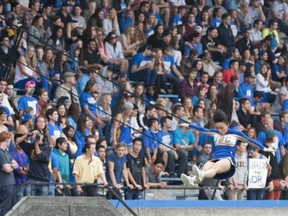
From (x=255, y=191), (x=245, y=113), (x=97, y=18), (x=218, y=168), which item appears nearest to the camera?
(x=218, y=168)

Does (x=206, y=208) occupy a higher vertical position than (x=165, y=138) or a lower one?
lower

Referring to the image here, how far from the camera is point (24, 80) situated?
88.7 feet

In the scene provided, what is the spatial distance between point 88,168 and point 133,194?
59.9 inches

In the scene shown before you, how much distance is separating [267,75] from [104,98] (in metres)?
6.24

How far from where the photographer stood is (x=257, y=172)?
1073 inches

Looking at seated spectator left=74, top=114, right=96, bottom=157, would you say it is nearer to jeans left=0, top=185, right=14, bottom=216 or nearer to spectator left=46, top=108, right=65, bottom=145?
spectator left=46, top=108, right=65, bottom=145

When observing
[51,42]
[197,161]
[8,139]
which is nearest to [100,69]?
[51,42]

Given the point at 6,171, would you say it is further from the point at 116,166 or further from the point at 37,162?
the point at 116,166

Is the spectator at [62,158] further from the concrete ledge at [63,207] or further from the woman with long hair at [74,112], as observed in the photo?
the woman with long hair at [74,112]

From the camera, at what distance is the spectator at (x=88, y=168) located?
81.0ft

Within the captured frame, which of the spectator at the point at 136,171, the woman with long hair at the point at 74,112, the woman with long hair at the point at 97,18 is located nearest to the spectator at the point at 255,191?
the spectator at the point at 136,171

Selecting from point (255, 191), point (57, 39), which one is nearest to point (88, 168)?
point (255, 191)

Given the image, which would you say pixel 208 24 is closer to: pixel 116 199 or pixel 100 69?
pixel 100 69

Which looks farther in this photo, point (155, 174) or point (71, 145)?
point (155, 174)
